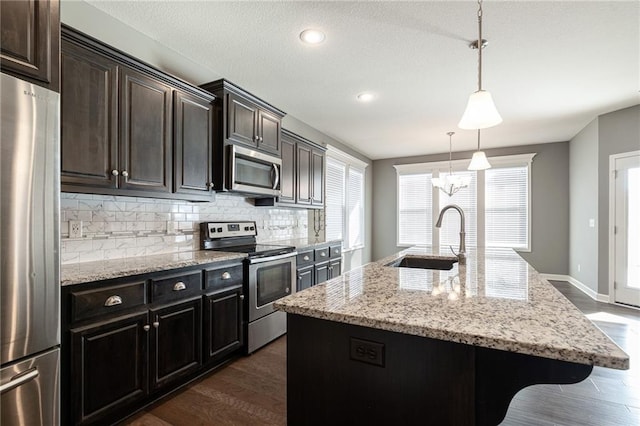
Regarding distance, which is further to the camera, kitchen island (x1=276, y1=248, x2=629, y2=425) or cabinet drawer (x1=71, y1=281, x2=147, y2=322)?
cabinet drawer (x1=71, y1=281, x2=147, y2=322)

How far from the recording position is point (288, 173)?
145 inches

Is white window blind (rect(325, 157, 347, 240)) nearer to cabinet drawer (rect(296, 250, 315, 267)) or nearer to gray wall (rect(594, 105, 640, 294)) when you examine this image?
cabinet drawer (rect(296, 250, 315, 267))

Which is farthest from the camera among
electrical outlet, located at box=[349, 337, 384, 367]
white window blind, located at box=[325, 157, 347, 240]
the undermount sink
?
white window blind, located at box=[325, 157, 347, 240]

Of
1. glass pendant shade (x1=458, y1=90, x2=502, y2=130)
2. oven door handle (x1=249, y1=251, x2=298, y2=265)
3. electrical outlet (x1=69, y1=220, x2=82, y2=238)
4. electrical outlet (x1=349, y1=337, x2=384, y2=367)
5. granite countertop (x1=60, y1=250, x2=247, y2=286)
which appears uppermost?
glass pendant shade (x1=458, y1=90, x2=502, y2=130)

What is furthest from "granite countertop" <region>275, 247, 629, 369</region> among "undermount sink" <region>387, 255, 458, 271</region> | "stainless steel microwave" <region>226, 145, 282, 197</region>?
"stainless steel microwave" <region>226, 145, 282, 197</region>

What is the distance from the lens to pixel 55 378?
4.40ft

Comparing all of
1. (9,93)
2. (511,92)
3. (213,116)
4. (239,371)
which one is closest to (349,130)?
(511,92)

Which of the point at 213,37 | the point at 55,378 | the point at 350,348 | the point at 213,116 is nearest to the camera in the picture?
the point at 350,348

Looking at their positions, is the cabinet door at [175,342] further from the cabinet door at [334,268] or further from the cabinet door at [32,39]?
the cabinet door at [334,268]

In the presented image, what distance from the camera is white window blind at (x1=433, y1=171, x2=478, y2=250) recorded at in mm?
6328

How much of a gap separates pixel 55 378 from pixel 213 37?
238 centimetres

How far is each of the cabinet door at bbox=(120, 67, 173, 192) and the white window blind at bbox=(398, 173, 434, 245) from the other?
5660mm

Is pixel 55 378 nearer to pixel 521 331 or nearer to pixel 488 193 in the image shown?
pixel 521 331

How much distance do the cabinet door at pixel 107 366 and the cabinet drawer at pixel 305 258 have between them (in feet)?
5.69
